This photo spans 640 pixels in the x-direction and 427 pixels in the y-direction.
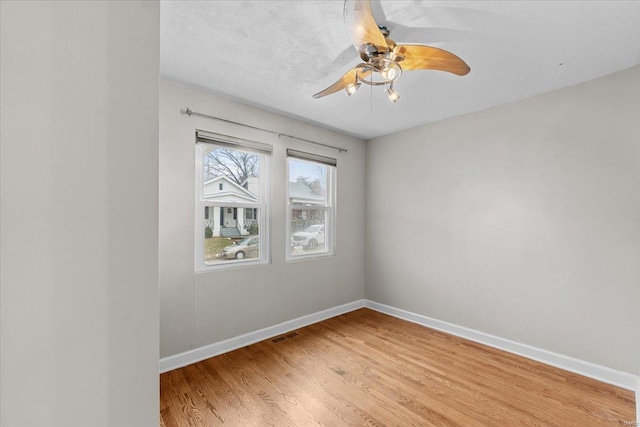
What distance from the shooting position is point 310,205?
11.9 feet

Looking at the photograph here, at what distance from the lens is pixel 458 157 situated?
3213mm

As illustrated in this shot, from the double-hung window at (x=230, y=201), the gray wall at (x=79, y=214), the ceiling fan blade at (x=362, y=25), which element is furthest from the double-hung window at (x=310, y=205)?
the gray wall at (x=79, y=214)

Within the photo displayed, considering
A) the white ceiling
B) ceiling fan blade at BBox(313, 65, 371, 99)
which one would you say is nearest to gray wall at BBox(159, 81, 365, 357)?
the white ceiling

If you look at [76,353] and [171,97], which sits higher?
[171,97]

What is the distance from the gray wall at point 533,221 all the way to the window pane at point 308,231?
3.27 ft

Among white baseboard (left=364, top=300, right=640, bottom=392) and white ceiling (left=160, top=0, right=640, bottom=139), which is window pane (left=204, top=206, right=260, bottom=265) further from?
white baseboard (left=364, top=300, right=640, bottom=392)

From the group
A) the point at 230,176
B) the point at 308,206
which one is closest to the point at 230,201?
the point at 230,176

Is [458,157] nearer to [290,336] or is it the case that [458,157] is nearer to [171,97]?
[290,336]

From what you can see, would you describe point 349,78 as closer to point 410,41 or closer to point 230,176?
point 410,41

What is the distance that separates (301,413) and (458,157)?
116 inches

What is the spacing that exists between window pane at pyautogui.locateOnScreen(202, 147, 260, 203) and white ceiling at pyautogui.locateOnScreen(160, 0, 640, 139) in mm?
578

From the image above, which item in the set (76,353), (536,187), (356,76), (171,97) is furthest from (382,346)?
(171,97)

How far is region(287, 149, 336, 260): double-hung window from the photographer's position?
3.43m

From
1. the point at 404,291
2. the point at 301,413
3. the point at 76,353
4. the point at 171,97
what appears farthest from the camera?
the point at 404,291
